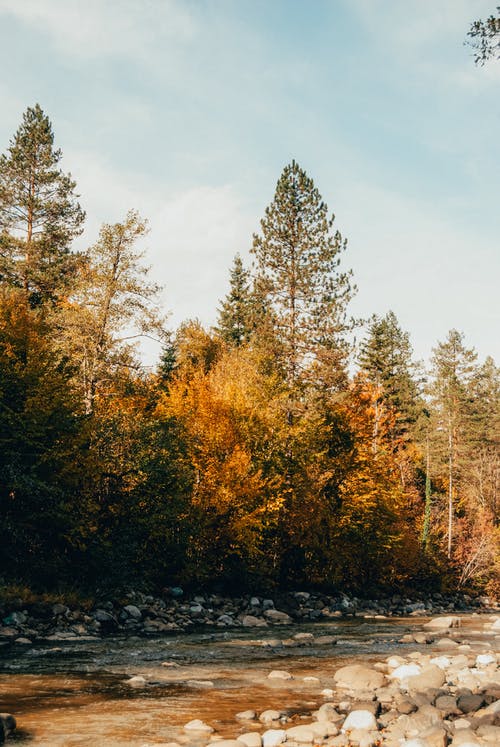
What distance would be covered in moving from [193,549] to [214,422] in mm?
5973

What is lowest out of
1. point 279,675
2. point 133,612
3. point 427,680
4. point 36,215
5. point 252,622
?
point 252,622

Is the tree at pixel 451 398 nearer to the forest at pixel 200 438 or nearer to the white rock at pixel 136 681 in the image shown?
A: the forest at pixel 200 438

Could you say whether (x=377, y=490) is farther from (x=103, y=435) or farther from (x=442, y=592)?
(x=103, y=435)

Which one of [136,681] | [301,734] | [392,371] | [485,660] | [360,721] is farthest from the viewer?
[392,371]

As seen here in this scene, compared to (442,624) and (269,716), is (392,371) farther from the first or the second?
(269,716)

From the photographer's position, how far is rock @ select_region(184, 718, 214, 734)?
30.9ft

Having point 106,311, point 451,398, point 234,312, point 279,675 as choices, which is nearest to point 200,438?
point 106,311

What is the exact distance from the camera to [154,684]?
40.9ft

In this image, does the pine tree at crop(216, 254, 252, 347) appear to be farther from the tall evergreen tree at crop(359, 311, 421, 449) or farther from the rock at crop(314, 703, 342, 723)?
the rock at crop(314, 703, 342, 723)

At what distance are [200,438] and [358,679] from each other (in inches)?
723

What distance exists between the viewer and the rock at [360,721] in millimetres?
9359

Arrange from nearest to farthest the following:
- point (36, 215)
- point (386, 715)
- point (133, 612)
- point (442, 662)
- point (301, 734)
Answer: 1. point (301, 734)
2. point (386, 715)
3. point (442, 662)
4. point (133, 612)
5. point (36, 215)

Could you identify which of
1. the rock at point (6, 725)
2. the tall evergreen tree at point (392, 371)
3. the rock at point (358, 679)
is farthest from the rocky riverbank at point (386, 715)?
the tall evergreen tree at point (392, 371)

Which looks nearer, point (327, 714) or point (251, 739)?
point (251, 739)
